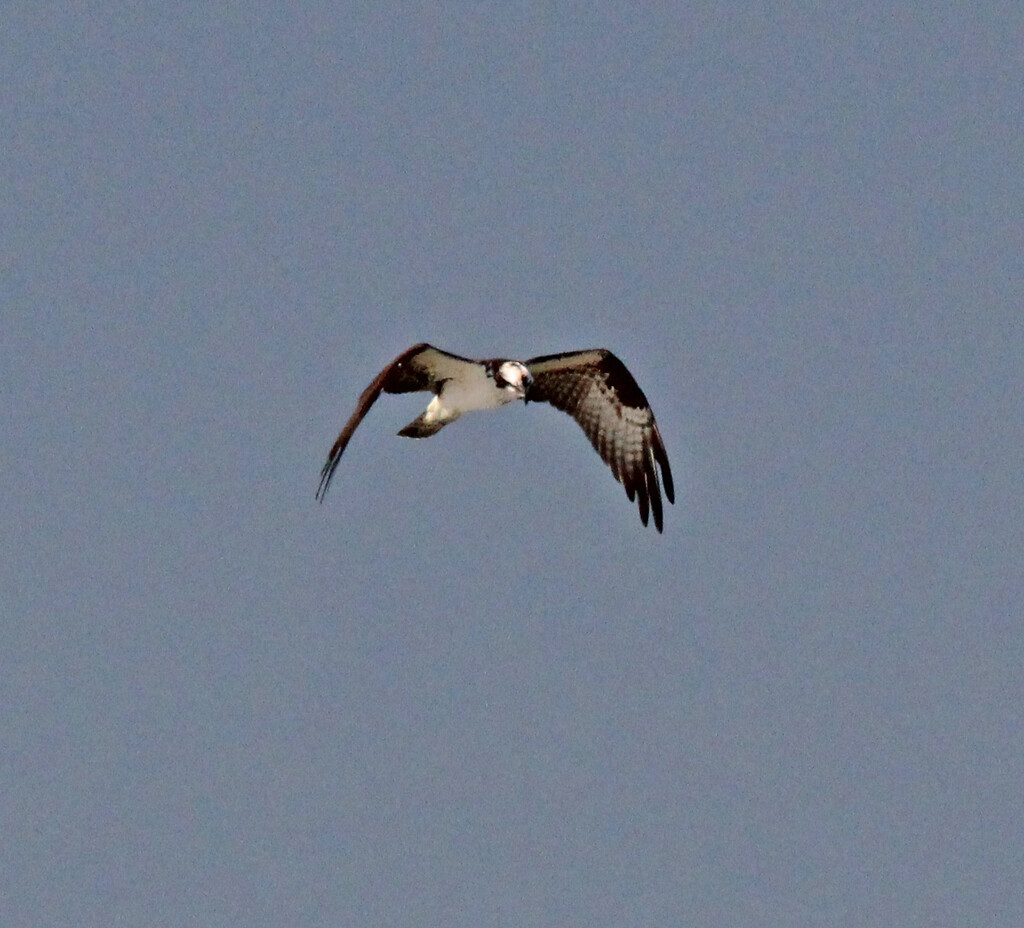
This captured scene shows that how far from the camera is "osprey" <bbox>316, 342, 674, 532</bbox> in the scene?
76.3 feet

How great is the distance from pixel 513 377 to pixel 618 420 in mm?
2405

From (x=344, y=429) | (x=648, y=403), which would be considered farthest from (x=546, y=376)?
(x=344, y=429)

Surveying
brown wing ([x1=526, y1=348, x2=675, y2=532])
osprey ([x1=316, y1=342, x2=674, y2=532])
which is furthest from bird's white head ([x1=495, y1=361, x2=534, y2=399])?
brown wing ([x1=526, y1=348, x2=675, y2=532])

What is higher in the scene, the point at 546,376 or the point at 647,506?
the point at 546,376

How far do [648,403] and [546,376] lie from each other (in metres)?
1.41

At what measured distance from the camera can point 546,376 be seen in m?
24.8

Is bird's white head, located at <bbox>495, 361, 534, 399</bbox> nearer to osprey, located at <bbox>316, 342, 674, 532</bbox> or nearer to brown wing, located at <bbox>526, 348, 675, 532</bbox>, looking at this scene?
osprey, located at <bbox>316, 342, 674, 532</bbox>

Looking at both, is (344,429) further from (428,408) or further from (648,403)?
(648,403)

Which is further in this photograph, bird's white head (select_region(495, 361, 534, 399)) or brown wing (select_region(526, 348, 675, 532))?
brown wing (select_region(526, 348, 675, 532))

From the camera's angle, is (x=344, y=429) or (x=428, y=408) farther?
(x=428, y=408)

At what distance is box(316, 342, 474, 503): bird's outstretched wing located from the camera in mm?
21062

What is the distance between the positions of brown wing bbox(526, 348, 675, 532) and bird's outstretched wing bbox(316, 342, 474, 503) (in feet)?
5.37

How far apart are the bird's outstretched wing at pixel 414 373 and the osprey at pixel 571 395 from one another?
0.5 inches

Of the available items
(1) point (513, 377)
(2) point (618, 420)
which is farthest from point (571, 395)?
(1) point (513, 377)
